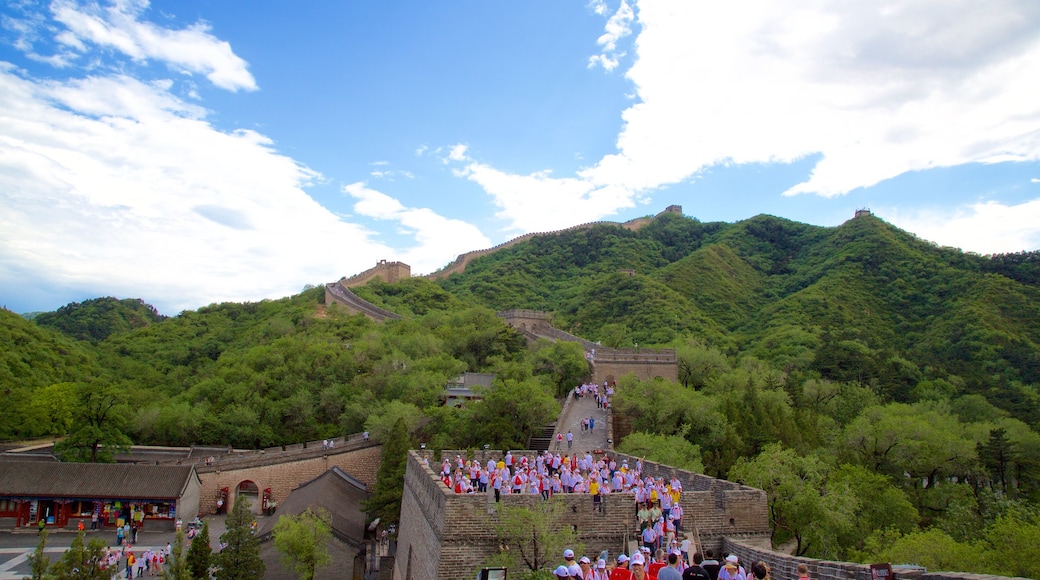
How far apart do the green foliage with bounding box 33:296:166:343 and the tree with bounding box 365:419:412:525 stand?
7670cm

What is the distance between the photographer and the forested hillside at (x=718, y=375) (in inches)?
1090

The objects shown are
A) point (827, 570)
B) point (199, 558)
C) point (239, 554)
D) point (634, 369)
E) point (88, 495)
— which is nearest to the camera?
point (827, 570)

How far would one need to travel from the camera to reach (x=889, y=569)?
9.12 m

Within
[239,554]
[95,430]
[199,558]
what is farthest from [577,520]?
[95,430]

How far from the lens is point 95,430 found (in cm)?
3950

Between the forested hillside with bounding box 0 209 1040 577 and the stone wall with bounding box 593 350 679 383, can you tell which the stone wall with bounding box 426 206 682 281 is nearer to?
the forested hillside with bounding box 0 209 1040 577

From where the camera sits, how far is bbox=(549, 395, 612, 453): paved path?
29422 mm

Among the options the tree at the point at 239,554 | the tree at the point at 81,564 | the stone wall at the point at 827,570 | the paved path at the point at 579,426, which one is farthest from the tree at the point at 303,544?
the stone wall at the point at 827,570

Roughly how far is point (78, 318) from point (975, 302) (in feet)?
376

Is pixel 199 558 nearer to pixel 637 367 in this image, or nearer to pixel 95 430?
pixel 95 430

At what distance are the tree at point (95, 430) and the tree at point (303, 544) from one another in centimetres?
2028

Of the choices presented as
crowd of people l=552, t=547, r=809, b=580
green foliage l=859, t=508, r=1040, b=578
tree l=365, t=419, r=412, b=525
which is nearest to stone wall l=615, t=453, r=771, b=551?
green foliage l=859, t=508, r=1040, b=578

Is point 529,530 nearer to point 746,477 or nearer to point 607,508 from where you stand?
point 607,508

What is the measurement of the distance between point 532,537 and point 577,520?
172cm
